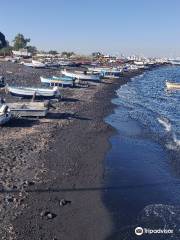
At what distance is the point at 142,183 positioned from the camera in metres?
25.3

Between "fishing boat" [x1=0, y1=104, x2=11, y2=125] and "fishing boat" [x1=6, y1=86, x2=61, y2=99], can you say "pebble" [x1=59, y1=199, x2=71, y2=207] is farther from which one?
"fishing boat" [x1=6, y1=86, x2=61, y2=99]

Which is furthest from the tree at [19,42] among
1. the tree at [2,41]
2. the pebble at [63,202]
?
the pebble at [63,202]

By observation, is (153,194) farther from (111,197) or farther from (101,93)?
(101,93)

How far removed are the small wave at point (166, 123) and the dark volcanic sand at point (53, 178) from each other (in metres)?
6.86

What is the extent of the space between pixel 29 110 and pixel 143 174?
49.9ft

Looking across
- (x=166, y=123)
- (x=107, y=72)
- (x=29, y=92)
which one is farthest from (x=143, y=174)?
(x=107, y=72)

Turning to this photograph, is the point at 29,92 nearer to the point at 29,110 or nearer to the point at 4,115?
the point at 29,110

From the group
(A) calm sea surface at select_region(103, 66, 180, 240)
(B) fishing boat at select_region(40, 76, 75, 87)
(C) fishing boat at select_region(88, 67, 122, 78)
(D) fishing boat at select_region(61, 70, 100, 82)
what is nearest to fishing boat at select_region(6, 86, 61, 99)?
(A) calm sea surface at select_region(103, 66, 180, 240)

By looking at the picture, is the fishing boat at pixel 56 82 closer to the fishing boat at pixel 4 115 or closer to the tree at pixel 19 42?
the fishing boat at pixel 4 115

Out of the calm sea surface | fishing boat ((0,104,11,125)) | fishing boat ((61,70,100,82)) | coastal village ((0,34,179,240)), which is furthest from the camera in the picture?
fishing boat ((61,70,100,82))

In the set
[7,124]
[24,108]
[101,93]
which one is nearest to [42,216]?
[7,124]

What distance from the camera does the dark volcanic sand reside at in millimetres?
18328

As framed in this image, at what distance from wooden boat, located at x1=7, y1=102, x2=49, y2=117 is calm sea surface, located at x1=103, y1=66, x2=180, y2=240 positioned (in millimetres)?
7229

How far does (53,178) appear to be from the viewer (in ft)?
78.8
